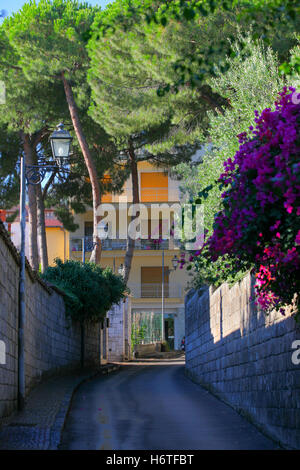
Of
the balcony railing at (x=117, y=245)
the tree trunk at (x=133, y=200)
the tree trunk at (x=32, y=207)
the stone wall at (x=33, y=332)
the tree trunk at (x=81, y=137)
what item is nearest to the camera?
the stone wall at (x=33, y=332)

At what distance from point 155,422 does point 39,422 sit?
198 cm

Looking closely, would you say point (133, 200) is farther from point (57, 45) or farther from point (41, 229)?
point (57, 45)

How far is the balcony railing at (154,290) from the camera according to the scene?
5384cm

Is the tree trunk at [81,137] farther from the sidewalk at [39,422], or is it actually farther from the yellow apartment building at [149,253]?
the yellow apartment building at [149,253]

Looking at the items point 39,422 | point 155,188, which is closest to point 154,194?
point 155,188

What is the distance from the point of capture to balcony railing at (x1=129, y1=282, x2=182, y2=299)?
53.8m

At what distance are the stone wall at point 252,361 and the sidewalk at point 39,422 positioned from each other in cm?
281

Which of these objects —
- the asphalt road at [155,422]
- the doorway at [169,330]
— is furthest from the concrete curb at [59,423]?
the doorway at [169,330]

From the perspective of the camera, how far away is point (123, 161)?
1443 inches

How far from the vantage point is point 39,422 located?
11000mm

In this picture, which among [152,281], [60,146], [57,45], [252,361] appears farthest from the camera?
[152,281]

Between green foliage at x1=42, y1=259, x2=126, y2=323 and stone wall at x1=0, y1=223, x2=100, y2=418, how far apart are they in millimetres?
620
